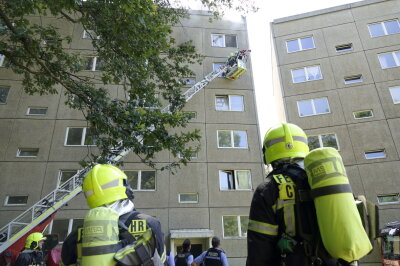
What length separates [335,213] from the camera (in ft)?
5.78

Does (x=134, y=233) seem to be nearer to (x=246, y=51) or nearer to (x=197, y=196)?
(x=197, y=196)

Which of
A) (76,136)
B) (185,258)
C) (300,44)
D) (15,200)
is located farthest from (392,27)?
(15,200)

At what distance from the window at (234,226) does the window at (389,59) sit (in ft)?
42.1

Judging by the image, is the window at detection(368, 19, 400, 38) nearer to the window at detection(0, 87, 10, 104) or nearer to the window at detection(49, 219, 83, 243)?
the window at detection(49, 219, 83, 243)

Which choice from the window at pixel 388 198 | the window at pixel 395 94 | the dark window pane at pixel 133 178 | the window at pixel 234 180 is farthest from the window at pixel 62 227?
the window at pixel 395 94

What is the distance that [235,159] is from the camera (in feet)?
46.9

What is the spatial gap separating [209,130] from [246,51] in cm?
594

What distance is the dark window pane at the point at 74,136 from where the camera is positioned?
45.1ft

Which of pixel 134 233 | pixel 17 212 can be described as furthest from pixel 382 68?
pixel 17 212

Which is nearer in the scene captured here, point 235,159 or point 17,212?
point 17,212

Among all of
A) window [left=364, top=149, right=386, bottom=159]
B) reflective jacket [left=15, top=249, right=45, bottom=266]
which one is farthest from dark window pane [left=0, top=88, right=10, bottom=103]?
window [left=364, top=149, right=386, bottom=159]

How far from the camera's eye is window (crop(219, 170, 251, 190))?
13750 mm

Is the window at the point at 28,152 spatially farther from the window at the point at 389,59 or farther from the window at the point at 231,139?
the window at the point at 389,59

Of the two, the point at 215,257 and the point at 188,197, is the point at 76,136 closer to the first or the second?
the point at 188,197
